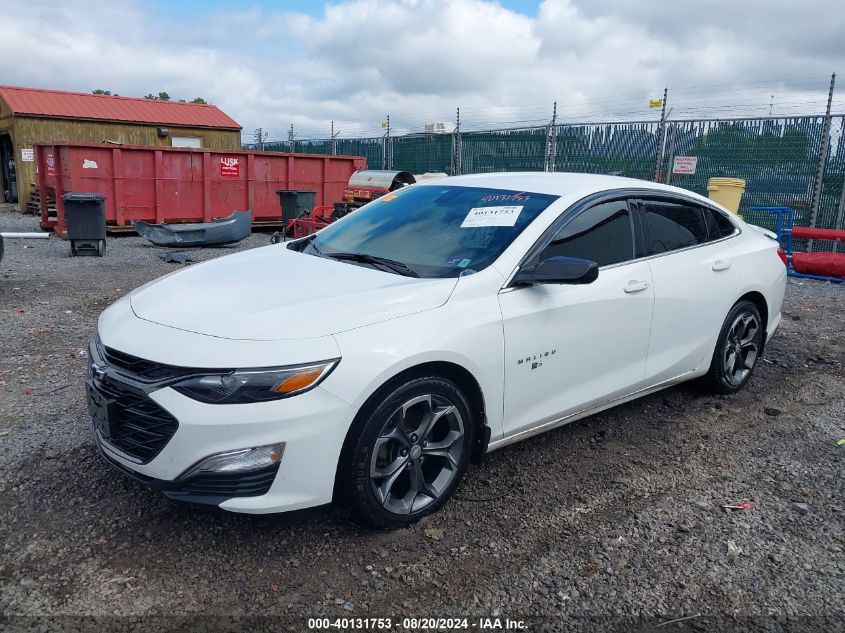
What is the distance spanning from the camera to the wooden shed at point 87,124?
67.7 ft

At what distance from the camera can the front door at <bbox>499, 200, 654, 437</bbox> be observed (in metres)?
3.32

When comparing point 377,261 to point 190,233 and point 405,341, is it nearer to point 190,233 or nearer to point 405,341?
point 405,341

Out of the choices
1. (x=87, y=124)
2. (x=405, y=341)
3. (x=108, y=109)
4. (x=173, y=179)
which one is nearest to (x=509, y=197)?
(x=405, y=341)

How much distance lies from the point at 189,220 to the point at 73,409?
11.8m

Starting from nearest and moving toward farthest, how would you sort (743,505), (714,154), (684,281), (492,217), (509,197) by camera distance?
(743,505)
(492,217)
(509,197)
(684,281)
(714,154)

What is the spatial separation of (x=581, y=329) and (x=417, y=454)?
1152mm

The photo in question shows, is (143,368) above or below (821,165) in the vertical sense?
below

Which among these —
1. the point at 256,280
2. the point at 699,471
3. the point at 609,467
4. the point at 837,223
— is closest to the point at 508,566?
the point at 609,467

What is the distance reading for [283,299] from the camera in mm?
3035

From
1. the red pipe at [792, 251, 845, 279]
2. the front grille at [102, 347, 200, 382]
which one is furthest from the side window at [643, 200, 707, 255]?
the red pipe at [792, 251, 845, 279]

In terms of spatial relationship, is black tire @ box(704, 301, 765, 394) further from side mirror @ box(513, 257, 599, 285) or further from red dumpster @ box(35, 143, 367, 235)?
red dumpster @ box(35, 143, 367, 235)

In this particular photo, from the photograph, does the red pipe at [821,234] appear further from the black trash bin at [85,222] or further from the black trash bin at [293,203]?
the black trash bin at [85,222]

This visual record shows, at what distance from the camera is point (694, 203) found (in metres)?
4.61

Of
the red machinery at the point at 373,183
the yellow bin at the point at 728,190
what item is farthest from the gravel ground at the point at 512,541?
the red machinery at the point at 373,183
